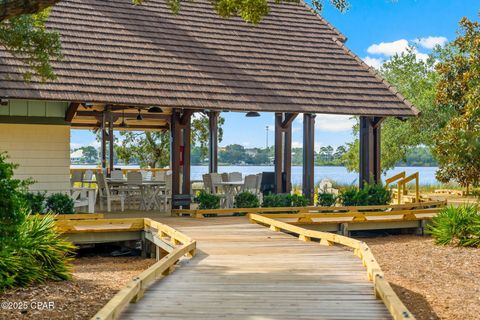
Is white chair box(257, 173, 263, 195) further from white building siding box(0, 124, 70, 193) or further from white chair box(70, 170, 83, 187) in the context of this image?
white chair box(70, 170, 83, 187)

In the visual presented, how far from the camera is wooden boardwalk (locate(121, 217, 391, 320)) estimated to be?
697 cm

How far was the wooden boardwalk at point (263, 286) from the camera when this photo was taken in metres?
6.97

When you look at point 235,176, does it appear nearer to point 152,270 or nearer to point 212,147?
point 212,147

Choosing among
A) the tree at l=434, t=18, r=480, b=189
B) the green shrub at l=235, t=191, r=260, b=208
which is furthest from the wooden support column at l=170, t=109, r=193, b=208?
the tree at l=434, t=18, r=480, b=189

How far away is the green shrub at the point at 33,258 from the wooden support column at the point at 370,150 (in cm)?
Result: 1029

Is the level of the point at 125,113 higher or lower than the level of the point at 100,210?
higher

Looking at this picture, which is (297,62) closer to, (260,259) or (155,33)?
(155,33)

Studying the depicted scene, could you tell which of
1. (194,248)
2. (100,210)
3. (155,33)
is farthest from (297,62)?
(194,248)

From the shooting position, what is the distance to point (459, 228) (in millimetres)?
15430

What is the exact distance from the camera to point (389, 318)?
674cm

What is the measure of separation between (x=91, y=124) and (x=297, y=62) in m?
7.40

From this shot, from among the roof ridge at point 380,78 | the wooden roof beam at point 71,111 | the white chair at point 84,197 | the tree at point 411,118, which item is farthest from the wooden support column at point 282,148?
the tree at point 411,118

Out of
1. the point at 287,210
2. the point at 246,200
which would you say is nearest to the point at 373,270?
the point at 287,210

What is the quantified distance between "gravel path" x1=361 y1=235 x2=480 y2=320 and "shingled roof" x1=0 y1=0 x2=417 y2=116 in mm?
4331
